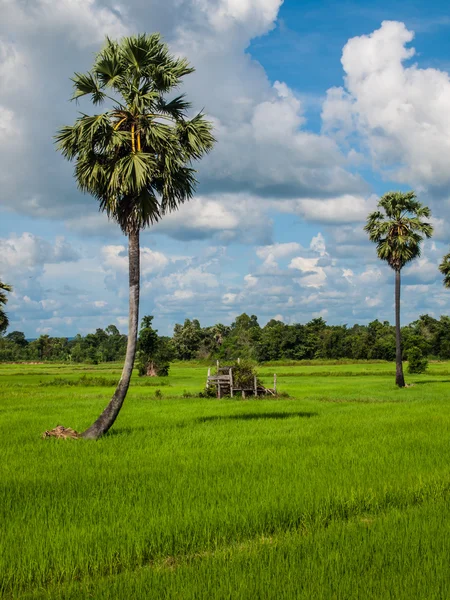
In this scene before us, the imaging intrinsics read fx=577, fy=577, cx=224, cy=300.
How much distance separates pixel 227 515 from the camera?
378 inches

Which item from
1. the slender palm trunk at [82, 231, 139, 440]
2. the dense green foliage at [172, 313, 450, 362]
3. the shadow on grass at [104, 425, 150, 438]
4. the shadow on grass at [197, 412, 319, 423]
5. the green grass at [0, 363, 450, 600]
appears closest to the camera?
the green grass at [0, 363, 450, 600]

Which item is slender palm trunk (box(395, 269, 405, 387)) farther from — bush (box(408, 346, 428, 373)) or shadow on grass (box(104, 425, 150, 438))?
shadow on grass (box(104, 425, 150, 438))

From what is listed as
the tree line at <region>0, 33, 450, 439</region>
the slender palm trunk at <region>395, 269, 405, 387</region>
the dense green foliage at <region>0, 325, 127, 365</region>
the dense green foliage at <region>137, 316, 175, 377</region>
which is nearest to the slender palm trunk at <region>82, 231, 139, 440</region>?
the tree line at <region>0, 33, 450, 439</region>

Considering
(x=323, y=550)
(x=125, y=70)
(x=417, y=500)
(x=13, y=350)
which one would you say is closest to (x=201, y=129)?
(x=125, y=70)

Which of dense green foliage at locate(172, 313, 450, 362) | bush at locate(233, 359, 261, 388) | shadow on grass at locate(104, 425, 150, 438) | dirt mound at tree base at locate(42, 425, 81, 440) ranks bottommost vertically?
shadow on grass at locate(104, 425, 150, 438)

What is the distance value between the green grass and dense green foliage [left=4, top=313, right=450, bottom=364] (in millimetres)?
76432

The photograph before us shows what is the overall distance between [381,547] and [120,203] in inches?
642

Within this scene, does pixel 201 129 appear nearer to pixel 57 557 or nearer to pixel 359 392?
pixel 57 557

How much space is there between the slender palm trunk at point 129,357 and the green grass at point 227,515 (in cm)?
71

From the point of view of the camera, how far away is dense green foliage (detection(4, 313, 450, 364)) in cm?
10719

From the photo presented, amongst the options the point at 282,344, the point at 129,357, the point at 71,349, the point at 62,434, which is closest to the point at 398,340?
the point at 129,357

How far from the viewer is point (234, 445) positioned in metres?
17.7

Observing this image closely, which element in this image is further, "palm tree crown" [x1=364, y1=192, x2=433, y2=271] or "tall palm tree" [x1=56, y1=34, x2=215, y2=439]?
"palm tree crown" [x1=364, y1=192, x2=433, y2=271]

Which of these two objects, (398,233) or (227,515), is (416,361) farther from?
(227,515)
